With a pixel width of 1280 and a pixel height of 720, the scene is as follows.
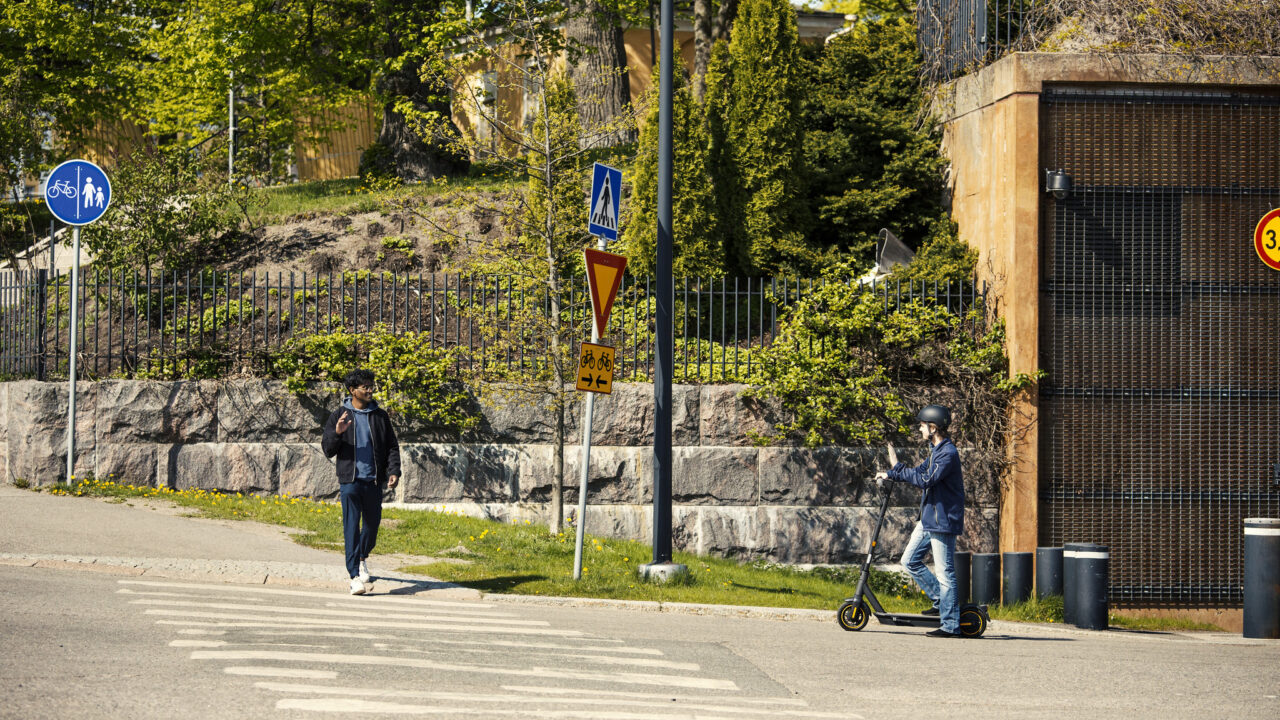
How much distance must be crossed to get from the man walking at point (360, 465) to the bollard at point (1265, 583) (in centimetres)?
822

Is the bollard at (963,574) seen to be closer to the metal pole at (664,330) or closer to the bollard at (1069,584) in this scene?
the bollard at (1069,584)

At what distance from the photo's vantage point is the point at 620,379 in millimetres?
14227

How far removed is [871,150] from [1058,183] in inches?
135

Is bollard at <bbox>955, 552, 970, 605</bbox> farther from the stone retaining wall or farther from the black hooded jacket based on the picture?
the black hooded jacket

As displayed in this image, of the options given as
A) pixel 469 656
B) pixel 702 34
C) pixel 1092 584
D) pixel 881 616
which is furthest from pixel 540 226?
pixel 702 34

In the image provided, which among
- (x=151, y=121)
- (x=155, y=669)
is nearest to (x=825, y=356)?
(x=155, y=669)

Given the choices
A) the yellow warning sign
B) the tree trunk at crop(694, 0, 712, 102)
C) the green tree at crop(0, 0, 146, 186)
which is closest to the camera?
the yellow warning sign

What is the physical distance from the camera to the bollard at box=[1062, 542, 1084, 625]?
1149cm

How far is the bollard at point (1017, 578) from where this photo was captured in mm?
12086

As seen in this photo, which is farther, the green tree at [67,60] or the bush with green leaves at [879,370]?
the green tree at [67,60]

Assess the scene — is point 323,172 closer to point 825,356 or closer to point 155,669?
point 825,356

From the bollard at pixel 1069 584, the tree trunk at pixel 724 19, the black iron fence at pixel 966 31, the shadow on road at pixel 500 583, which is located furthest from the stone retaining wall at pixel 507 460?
the tree trunk at pixel 724 19

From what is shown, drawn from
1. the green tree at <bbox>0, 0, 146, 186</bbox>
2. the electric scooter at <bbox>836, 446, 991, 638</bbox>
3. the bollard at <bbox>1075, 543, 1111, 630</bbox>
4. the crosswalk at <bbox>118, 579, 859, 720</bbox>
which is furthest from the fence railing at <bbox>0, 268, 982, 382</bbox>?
the green tree at <bbox>0, 0, 146, 186</bbox>

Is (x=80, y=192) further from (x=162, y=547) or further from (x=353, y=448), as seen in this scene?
(x=353, y=448)
